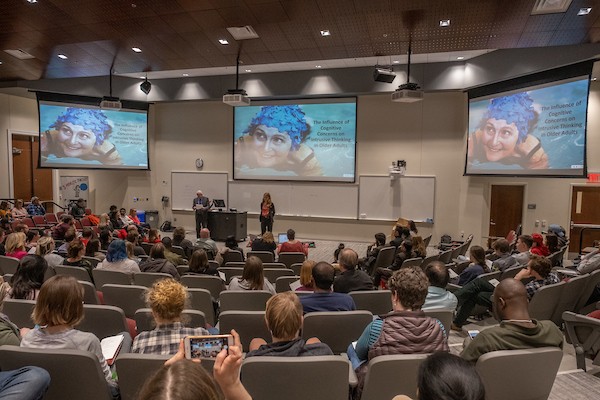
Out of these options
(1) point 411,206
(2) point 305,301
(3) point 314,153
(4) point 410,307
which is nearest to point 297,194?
(3) point 314,153

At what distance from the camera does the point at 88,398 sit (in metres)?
2.00

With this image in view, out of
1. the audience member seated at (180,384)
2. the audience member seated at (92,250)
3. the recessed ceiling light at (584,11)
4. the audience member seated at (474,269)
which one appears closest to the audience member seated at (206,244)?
the audience member seated at (92,250)

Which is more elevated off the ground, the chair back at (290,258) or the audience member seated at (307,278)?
the audience member seated at (307,278)

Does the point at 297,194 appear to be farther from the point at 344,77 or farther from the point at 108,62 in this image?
the point at 108,62

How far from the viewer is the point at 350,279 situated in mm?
4059

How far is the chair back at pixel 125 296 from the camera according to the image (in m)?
3.53

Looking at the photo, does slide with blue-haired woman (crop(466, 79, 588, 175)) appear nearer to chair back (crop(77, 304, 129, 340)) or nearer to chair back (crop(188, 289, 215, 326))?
chair back (crop(188, 289, 215, 326))

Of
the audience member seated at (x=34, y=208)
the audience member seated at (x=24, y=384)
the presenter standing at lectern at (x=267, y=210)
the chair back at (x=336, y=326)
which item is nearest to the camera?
the audience member seated at (x=24, y=384)

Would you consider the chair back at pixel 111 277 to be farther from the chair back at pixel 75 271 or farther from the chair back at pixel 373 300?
the chair back at pixel 373 300

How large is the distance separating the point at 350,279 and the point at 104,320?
228cm

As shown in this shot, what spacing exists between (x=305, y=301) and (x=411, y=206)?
8.39 m

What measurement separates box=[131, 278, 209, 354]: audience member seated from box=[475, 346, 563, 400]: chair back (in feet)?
5.23

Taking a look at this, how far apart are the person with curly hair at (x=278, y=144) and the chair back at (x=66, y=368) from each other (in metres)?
9.84

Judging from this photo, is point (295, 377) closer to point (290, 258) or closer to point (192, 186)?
point (290, 258)
